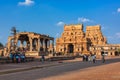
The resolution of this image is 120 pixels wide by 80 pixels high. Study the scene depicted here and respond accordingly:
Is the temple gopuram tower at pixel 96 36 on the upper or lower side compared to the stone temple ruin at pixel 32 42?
upper

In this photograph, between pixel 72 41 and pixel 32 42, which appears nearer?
pixel 32 42

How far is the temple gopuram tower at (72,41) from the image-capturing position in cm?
13888

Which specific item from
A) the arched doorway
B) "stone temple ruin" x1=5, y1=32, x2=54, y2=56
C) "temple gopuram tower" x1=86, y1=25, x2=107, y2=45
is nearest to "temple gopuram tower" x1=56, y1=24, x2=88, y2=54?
the arched doorway

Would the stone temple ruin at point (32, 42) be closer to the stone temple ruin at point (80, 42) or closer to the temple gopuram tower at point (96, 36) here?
the stone temple ruin at point (80, 42)

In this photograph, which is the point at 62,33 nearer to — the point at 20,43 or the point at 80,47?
the point at 80,47

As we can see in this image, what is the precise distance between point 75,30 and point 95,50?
643 inches

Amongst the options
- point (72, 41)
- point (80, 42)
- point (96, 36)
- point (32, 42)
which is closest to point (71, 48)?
point (72, 41)

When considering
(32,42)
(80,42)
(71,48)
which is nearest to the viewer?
(32,42)

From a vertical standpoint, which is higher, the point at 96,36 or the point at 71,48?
the point at 96,36

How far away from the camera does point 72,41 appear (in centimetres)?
14512

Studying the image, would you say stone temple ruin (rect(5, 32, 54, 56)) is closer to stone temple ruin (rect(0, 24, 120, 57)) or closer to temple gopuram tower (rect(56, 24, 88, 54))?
stone temple ruin (rect(0, 24, 120, 57))

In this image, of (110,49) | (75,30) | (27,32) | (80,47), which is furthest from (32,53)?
(110,49)

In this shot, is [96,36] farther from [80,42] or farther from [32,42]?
[32,42]

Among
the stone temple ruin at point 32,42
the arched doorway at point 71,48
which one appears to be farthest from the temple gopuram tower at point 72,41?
the stone temple ruin at point 32,42
